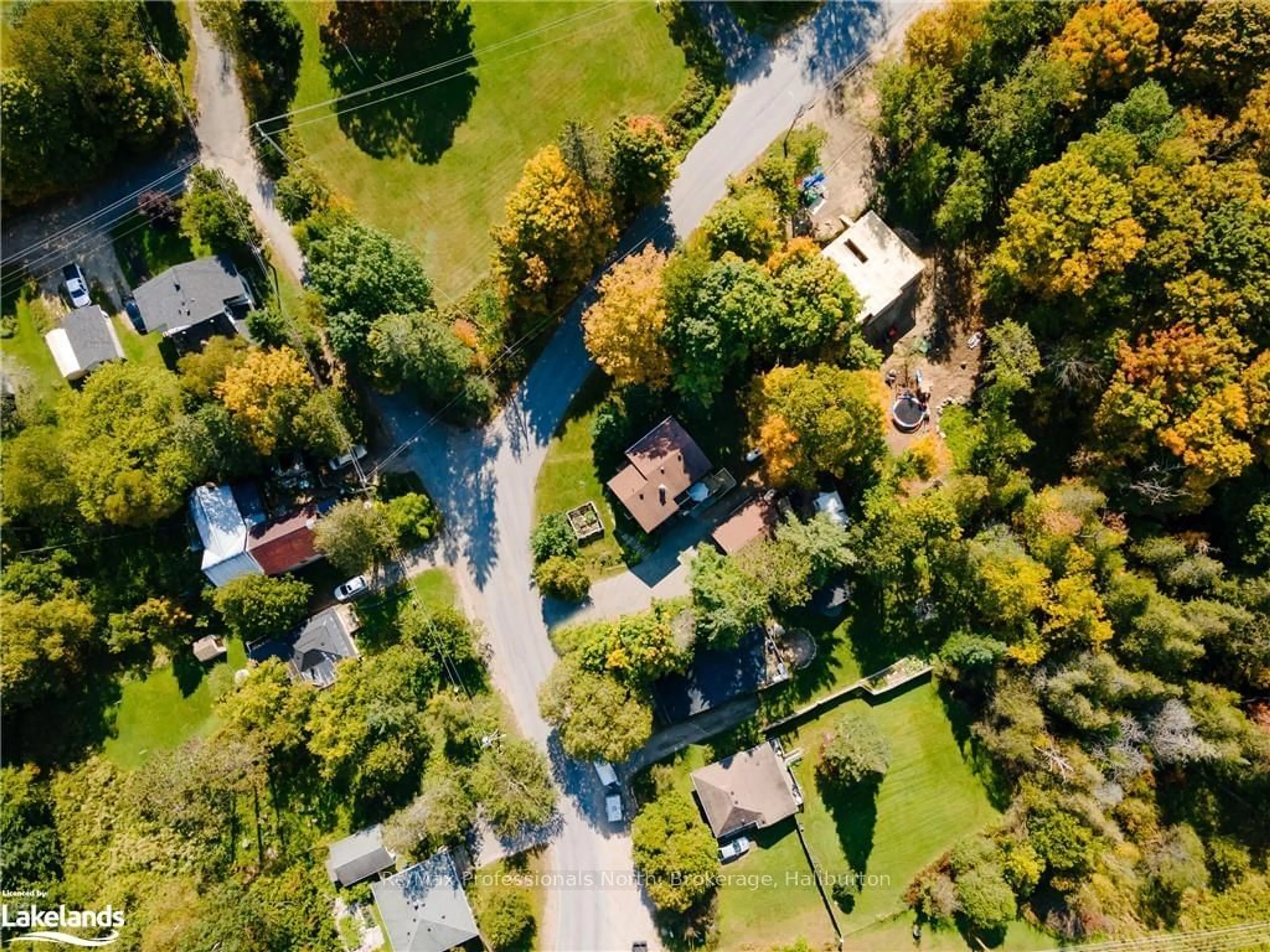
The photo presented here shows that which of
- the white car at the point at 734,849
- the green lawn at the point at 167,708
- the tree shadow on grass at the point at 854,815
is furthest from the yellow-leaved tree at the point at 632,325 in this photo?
the green lawn at the point at 167,708

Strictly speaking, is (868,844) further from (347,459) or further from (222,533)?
(222,533)

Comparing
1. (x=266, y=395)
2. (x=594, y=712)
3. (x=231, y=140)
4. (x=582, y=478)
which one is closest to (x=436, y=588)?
(x=582, y=478)

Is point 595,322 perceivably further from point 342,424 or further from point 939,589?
point 939,589

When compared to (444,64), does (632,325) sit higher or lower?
lower

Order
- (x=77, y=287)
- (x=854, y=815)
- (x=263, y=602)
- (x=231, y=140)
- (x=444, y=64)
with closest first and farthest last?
(x=263, y=602) < (x=854, y=815) < (x=444, y=64) < (x=77, y=287) < (x=231, y=140)

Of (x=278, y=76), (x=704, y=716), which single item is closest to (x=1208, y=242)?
(x=704, y=716)

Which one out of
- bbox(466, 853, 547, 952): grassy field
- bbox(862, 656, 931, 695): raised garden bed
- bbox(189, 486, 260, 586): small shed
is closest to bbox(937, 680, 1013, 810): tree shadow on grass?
bbox(862, 656, 931, 695): raised garden bed

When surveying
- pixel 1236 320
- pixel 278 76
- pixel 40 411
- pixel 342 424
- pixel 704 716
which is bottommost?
pixel 704 716
